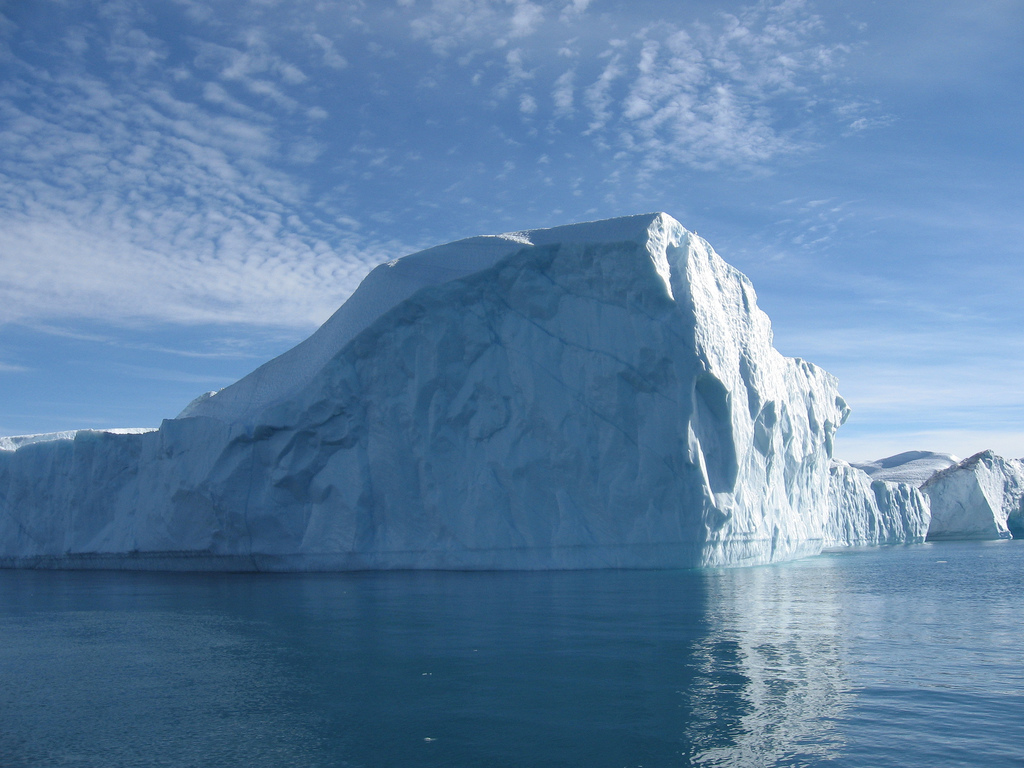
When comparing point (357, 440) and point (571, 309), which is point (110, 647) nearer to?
point (357, 440)

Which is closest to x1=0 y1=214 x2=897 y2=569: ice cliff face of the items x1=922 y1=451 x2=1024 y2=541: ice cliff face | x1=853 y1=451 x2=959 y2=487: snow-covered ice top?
x1=922 y1=451 x2=1024 y2=541: ice cliff face

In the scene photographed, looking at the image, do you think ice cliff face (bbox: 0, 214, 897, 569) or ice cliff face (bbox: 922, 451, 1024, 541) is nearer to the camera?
ice cliff face (bbox: 0, 214, 897, 569)

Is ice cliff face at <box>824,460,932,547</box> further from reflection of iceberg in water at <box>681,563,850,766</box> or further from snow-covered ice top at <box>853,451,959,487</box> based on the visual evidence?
reflection of iceberg in water at <box>681,563,850,766</box>

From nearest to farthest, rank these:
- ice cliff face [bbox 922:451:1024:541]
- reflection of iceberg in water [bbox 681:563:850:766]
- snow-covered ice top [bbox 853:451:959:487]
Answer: reflection of iceberg in water [bbox 681:563:850:766]
ice cliff face [bbox 922:451:1024:541]
snow-covered ice top [bbox 853:451:959:487]

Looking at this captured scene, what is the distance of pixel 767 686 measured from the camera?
545 cm

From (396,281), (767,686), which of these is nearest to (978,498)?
(396,281)

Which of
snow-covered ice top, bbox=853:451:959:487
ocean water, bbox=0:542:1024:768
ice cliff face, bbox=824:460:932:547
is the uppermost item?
snow-covered ice top, bbox=853:451:959:487

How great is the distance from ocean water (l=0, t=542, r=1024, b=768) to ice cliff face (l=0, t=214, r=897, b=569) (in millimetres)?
4955

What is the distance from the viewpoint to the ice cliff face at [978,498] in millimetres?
39469

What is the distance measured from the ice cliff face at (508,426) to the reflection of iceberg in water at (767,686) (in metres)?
6.02

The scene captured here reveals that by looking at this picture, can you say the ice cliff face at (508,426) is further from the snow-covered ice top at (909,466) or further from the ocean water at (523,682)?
the snow-covered ice top at (909,466)

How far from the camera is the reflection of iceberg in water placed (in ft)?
13.6

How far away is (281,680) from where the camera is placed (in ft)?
19.5

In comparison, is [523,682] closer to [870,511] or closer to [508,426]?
[508,426]
